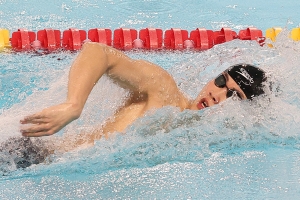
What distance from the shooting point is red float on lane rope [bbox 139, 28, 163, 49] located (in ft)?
12.8

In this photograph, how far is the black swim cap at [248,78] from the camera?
2.38 meters

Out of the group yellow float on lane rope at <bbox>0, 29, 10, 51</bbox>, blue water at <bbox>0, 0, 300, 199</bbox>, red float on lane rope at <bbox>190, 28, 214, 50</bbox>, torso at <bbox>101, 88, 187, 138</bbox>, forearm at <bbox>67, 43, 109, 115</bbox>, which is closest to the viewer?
forearm at <bbox>67, 43, 109, 115</bbox>

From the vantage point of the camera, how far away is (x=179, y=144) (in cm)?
242

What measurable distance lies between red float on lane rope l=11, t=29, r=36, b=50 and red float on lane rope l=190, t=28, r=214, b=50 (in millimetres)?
1163

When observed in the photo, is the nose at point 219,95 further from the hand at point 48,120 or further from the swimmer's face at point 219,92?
the hand at point 48,120

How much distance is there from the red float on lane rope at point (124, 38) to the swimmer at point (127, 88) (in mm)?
1514

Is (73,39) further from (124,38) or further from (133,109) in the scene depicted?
(133,109)

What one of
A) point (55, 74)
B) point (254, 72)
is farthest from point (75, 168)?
point (55, 74)

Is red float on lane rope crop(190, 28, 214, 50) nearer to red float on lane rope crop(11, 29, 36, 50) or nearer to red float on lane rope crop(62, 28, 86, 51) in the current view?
red float on lane rope crop(62, 28, 86, 51)

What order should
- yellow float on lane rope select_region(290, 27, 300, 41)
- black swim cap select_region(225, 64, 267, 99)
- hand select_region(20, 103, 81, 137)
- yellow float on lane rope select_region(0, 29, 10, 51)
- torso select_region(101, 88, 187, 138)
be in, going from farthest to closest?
yellow float on lane rope select_region(290, 27, 300, 41) → yellow float on lane rope select_region(0, 29, 10, 51) → black swim cap select_region(225, 64, 267, 99) → torso select_region(101, 88, 187, 138) → hand select_region(20, 103, 81, 137)

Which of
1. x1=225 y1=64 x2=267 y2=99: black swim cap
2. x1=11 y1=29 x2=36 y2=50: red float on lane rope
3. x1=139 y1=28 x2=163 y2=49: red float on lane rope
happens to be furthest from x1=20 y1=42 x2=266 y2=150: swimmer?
x1=11 y1=29 x2=36 y2=50: red float on lane rope

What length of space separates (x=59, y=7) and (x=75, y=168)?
2.71 meters

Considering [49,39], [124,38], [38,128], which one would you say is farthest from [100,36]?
[38,128]

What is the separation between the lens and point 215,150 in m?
2.50
